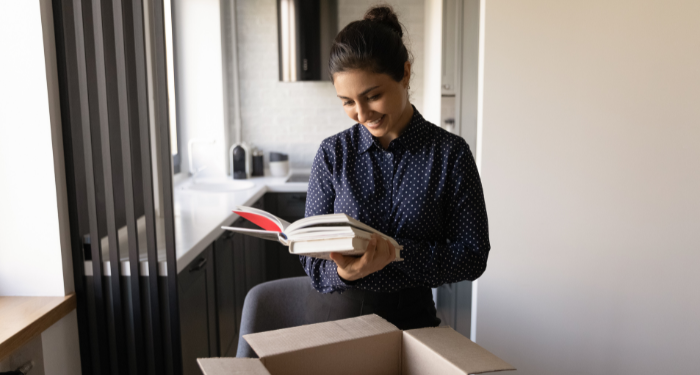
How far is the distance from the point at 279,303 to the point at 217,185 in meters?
2.17

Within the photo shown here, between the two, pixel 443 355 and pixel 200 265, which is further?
pixel 200 265

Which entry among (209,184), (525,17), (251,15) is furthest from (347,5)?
(525,17)

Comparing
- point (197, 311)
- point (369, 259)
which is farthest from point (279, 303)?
point (197, 311)

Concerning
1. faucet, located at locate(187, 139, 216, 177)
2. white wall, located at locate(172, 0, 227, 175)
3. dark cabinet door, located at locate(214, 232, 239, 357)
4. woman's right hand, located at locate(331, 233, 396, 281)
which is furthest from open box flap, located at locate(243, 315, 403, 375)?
white wall, located at locate(172, 0, 227, 175)

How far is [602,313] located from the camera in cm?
185

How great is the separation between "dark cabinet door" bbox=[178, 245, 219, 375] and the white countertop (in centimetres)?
6

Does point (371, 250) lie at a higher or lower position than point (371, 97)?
lower

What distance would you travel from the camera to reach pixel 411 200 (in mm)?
1239

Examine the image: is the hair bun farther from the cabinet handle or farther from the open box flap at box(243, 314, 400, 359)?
the cabinet handle

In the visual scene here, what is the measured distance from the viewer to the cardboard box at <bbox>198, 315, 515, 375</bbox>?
75 centimetres

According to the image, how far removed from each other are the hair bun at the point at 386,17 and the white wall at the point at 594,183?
602 mm

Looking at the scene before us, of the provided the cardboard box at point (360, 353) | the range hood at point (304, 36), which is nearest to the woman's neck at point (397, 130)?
the cardboard box at point (360, 353)

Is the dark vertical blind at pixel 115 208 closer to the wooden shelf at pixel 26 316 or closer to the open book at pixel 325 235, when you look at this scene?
the wooden shelf at pixel 26 316

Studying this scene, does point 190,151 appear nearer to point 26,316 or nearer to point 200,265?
point 200,265
